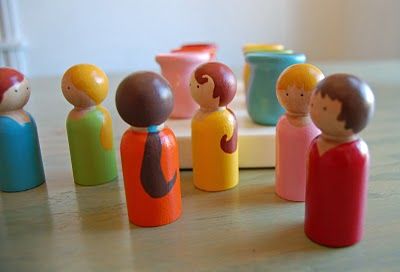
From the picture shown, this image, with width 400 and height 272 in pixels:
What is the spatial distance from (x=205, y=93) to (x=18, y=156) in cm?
29

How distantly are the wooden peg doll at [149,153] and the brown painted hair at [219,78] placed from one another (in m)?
0.09

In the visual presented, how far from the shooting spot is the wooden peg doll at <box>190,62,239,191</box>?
0.53m

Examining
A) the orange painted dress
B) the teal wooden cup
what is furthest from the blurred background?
the orange painted dress

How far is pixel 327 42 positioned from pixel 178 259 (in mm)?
2161

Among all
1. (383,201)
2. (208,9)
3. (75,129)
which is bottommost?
(383,201)

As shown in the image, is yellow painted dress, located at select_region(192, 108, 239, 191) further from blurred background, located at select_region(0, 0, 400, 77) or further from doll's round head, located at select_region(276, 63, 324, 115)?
blurred background, located at select_region(0, 0, 400, 77)

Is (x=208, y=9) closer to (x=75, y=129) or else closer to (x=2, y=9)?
(x=2, y=9)

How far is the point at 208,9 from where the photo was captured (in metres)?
2.24

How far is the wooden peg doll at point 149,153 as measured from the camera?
17.4 inches

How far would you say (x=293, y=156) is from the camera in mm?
522

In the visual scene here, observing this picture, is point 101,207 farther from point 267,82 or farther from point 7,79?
point 267,82

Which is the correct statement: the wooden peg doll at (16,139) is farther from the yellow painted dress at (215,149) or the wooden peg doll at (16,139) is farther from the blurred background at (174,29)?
the blurred background at (174,29)

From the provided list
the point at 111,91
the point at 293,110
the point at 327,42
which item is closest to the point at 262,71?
the point at 293,110

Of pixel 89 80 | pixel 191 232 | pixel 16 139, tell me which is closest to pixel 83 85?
pixel 89 80
